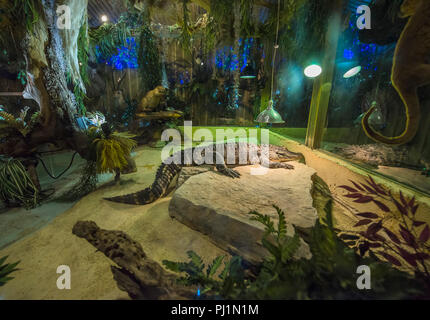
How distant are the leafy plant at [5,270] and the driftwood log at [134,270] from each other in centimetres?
51

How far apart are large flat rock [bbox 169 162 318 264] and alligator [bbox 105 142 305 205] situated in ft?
1.41

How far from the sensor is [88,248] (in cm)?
180

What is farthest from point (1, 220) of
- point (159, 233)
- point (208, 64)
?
point (208, 64)

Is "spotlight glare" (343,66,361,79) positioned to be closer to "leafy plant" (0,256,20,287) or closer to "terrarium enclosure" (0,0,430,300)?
"terrarium enclosure" (0,0,430,300)

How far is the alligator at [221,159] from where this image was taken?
298 cm

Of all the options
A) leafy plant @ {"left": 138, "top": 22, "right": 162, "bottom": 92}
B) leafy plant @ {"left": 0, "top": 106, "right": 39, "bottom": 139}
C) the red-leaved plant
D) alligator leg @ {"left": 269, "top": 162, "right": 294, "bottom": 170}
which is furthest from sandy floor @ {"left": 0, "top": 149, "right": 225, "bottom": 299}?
leafy plant @ {"left": 138, "top": 22, "right": 162, "bottom": 92}

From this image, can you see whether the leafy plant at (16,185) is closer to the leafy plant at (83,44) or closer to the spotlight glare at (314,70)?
the leafy plant at (83,44)

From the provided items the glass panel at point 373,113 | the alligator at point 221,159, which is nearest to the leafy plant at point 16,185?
the alligator at point 221,159

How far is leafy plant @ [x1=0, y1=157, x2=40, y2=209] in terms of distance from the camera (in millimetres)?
2686

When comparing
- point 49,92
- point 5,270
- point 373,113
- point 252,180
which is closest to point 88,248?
point 5,270

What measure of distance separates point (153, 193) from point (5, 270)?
157 centimetres

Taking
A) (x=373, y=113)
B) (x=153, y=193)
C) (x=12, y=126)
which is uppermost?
(x=373, y=113)

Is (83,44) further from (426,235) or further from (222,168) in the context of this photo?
(426,235)
